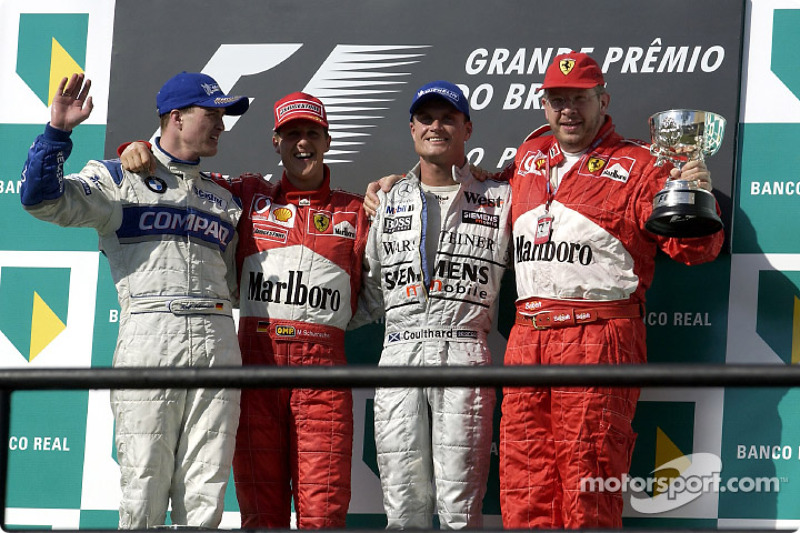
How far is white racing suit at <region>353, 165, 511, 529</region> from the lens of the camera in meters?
3.14

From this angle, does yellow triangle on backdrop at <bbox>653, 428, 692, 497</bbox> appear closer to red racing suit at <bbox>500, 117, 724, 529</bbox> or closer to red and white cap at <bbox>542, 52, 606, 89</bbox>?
red racing suit at <bbox>500, 117, 724, 529</bbox>

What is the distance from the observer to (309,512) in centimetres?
322

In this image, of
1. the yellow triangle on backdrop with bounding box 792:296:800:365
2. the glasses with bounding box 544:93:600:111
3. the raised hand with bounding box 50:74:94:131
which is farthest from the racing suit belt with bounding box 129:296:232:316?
the yellow triangle on backdrop with bounding box 792:296:800:365

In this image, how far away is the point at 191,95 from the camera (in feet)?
10.8

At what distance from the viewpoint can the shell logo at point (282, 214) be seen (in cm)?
341

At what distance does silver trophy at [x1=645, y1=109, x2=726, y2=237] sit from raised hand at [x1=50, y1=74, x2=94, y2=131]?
1.55m

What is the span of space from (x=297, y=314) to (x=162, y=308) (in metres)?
0.42

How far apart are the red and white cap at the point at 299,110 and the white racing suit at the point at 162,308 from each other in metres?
0.33

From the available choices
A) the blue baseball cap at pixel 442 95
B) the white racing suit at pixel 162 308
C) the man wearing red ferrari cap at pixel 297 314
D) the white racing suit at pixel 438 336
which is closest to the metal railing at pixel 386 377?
the white racing suit at pixel 162 308

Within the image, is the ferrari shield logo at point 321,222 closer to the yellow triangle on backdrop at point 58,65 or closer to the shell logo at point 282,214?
the shell logo at point 282,214

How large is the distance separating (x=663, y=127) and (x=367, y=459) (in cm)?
151

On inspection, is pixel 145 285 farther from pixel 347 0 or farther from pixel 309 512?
pixel 347 0

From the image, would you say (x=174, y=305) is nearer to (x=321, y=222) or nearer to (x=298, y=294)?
(x=298, y=294)

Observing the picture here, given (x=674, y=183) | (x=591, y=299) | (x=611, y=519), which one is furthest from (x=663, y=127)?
(x=611, y=519)
